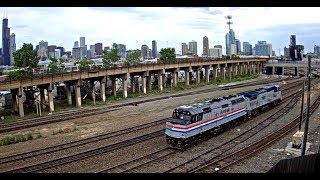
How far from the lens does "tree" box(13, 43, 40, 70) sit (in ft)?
139

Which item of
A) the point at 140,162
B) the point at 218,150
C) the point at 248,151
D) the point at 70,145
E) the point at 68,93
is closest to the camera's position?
the point at 140,162

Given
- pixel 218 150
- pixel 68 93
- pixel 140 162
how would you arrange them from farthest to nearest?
1. pixel 68 93
2. pixel 218 150
3. pixel 140 162

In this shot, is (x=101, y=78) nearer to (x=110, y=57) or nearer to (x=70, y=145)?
(x=110, y=57)

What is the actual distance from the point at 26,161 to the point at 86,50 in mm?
172792

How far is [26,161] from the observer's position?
18141mm

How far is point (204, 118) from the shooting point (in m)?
21.6

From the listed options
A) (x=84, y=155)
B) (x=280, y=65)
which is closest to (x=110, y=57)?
(x=84, y=155)

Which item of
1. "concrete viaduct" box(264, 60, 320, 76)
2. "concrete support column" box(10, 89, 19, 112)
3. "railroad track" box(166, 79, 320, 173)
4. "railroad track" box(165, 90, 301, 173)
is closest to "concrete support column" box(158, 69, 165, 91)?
"concrete support column" box(10, 89, 19, 112)

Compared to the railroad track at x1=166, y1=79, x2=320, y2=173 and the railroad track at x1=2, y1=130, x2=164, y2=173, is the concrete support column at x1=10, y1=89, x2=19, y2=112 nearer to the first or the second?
the railroad track at x1=2, y1=130, x2=164, y2=173

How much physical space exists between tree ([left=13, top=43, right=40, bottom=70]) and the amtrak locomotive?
2755 centimetres

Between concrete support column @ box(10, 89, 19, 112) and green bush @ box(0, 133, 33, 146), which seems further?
concrete support column @ box(10, 89, 19, 112)

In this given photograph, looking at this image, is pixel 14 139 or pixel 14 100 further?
pixel 14 100

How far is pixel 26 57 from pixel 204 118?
29.9 metres
